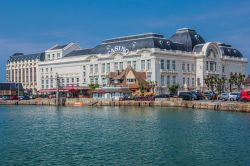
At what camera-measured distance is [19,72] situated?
182 metres

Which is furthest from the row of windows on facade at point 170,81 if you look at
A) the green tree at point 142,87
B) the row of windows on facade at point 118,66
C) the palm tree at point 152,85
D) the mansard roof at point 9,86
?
the mansard roof at point 9,86

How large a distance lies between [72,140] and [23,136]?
19.4 ft

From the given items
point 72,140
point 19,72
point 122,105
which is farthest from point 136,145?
point 19,72

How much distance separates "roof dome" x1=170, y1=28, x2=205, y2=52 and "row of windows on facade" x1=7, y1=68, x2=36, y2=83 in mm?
65057

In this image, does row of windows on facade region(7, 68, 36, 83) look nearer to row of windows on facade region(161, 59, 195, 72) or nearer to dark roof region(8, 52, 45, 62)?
dark roof region(8, 52, 45, 62)

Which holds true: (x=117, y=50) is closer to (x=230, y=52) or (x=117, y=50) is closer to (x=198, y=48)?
(x=198, y=48)

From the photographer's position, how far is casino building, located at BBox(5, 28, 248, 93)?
120562 mm

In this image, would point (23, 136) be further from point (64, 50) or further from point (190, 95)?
point (64, 50)

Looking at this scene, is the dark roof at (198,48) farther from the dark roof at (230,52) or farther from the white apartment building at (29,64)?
the white apartment building at (29,64)

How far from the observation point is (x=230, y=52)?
463 feet

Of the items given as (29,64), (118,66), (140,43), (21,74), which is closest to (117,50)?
(118,66)

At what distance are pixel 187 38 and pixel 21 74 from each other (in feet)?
262

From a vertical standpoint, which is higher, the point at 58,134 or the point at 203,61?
the point at 203,61

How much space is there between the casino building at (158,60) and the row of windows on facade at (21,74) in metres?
29.7
